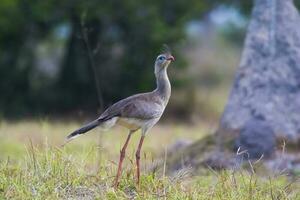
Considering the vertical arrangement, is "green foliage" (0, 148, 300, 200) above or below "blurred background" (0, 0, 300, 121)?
below

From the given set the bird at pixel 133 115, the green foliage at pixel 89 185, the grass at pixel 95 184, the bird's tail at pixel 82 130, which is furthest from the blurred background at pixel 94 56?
the bird's tail at pixel 82 130

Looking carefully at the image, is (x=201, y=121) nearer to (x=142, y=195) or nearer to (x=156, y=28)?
(x=156, y=28)

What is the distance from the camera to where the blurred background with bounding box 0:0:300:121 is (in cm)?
1702

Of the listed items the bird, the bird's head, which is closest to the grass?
the bird

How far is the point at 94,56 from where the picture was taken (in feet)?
57.8

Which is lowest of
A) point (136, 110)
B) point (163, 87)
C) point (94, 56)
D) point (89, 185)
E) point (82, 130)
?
point (89, 185)

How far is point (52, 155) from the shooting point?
7219mm

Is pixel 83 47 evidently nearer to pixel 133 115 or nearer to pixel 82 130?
pixel 133 115

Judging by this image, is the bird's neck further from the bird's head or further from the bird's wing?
the bird's wing

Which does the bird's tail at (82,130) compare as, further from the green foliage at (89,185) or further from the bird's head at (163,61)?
the bird's head at (163,61)

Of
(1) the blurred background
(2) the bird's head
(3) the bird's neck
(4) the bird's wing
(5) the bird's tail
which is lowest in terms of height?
(5) the bird's tail

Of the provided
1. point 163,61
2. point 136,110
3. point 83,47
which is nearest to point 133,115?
point 136,110

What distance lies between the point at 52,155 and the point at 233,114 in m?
4.32

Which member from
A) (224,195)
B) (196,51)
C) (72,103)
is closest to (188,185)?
(224,195)
